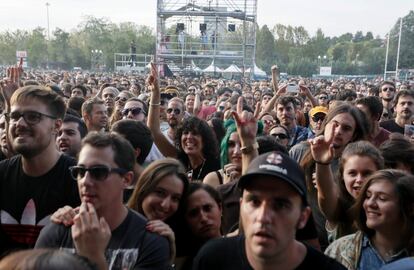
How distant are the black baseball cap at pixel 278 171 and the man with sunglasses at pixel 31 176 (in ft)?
4.78

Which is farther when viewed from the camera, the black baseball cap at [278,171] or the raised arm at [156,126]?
the raised arm at [156,126]

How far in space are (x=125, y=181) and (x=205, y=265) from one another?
80 centimetres

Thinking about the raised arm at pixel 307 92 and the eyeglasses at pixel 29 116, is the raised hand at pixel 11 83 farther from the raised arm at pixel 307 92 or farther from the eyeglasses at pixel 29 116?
the raised arm at pixel 307 92

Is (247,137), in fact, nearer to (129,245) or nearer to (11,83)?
(129,245)

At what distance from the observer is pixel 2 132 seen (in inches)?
189

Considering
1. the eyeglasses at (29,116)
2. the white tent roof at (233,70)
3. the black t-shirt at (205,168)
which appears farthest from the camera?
the white tent roof at (233,70)

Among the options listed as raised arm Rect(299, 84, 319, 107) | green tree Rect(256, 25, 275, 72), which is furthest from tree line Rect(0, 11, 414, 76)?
raised arm Rect(299, 84, 319, 107)

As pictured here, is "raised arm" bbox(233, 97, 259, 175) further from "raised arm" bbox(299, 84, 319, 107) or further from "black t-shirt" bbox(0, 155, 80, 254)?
"raised arm" bbox(299, 84, 319, 107)

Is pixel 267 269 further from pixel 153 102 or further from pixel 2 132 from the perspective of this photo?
pixel 153 102

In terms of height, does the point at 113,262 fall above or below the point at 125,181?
below

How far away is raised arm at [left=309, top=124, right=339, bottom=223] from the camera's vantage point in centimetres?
343

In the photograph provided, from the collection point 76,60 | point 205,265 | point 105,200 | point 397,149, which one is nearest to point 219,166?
point 397,149

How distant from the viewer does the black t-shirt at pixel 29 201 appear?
126 inches

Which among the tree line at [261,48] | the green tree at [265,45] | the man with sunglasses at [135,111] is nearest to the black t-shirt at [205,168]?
the man with sunglasses at [135,111]
